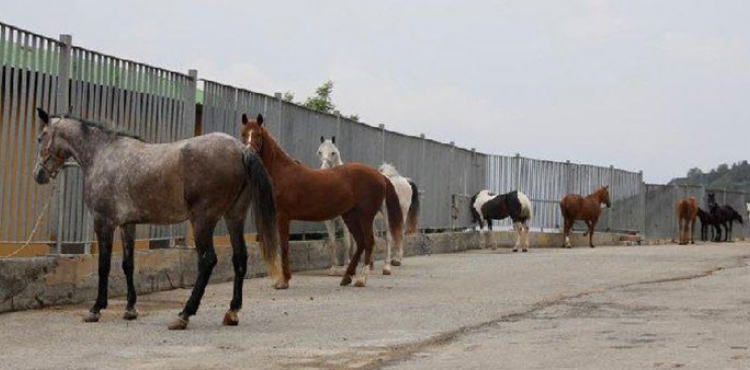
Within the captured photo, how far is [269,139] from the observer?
46.9 feet

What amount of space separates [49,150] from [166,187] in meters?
1.46

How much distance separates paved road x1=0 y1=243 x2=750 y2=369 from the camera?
26.1 ft

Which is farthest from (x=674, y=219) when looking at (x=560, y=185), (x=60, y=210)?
(x=60, y=210)

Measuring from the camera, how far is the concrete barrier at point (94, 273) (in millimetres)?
11094

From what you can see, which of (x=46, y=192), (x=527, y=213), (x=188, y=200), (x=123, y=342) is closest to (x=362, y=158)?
(x=527, y=213)

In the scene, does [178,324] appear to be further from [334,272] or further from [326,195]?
[334,272]

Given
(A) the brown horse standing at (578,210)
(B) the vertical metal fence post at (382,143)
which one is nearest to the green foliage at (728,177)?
(A) the brown horse standing at (578,210)

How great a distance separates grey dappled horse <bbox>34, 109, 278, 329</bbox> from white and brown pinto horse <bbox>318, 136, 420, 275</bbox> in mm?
6035

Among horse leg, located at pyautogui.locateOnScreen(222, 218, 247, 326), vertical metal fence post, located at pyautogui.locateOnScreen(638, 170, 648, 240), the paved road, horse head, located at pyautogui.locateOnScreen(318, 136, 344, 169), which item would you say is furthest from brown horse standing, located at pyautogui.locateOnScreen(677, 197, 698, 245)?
horse leg, located at pyautogui.locateOnScreen(222, 218, 247, 326)

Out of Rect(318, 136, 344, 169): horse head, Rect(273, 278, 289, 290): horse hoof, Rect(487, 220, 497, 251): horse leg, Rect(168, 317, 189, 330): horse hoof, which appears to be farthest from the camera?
Rect(487, 220, 497, 251): horse leg

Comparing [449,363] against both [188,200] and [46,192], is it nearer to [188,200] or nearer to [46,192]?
[188,200]

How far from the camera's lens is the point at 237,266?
1047cm

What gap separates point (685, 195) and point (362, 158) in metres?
26.4

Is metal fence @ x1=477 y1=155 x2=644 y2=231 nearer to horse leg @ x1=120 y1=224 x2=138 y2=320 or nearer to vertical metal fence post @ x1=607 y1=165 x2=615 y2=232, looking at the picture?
vertical metal fence post @ x1=607 y1=165 x2=615 y2=232
